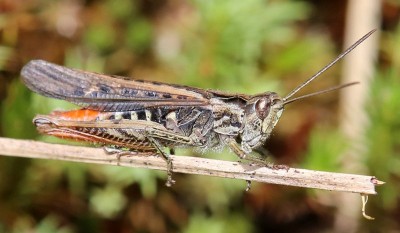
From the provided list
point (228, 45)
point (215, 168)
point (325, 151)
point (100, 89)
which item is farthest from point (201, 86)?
point (215, 168)

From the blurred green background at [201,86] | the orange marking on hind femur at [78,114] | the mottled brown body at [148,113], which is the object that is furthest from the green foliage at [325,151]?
the orange marking on hind femur at [78,114]

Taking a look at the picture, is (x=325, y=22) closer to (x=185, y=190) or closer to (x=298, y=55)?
(x=298, y=55)

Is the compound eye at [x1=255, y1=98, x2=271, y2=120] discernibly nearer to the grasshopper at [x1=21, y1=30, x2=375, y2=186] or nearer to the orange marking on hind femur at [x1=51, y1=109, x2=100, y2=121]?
the grasshopper at [x1=21, y1=30, x2=375, y2=186]

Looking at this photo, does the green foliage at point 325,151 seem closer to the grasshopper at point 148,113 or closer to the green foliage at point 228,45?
the green foliage at point 228,45

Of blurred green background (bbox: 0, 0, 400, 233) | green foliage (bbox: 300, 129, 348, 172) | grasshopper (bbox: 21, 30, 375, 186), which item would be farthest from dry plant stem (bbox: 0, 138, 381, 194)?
green foliage (bbox: 300, 129, 348, 172)

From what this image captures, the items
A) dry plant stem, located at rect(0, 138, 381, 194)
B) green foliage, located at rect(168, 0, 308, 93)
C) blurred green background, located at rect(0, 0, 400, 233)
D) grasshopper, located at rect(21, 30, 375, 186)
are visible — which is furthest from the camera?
green foliage, located at rect(168, 0, 308, 93)

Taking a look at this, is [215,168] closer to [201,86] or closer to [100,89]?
[100,89]

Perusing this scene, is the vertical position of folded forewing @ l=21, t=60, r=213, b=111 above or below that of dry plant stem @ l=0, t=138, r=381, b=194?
above
